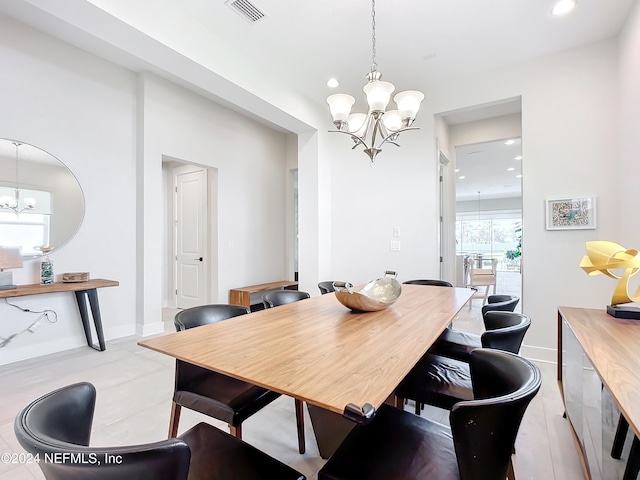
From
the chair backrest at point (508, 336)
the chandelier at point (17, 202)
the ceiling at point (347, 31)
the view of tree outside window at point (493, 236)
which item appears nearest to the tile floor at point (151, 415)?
the chair backrest at point (508, 336)

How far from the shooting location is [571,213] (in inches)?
123

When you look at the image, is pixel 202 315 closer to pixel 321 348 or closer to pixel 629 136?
pixel 321 348

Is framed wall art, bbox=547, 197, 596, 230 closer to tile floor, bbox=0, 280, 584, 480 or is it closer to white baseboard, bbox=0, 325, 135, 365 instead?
tile floor, bbox=0, 280, 584, 480

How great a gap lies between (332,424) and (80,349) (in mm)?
3283

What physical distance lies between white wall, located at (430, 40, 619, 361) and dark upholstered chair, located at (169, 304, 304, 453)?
2.88 m

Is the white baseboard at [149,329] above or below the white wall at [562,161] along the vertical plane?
below

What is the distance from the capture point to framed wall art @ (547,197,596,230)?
3.04 meters

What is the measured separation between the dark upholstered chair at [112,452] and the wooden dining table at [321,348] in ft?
0.91

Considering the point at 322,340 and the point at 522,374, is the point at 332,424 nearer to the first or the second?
the point at 322,340

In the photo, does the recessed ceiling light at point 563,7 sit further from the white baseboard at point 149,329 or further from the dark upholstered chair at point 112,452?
the white baseboard at point 149,329

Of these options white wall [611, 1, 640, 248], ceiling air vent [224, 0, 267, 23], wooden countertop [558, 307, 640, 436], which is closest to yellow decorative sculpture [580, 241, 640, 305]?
wooden countertop [558, 307, 640, 436]

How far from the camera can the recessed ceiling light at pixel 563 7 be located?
2508 mm

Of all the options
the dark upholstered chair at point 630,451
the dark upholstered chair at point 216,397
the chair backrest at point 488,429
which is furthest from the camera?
the dark upholstered chair at point 216,397

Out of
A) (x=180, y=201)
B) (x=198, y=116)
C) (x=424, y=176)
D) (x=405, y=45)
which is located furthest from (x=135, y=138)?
(x=424, y=176)
